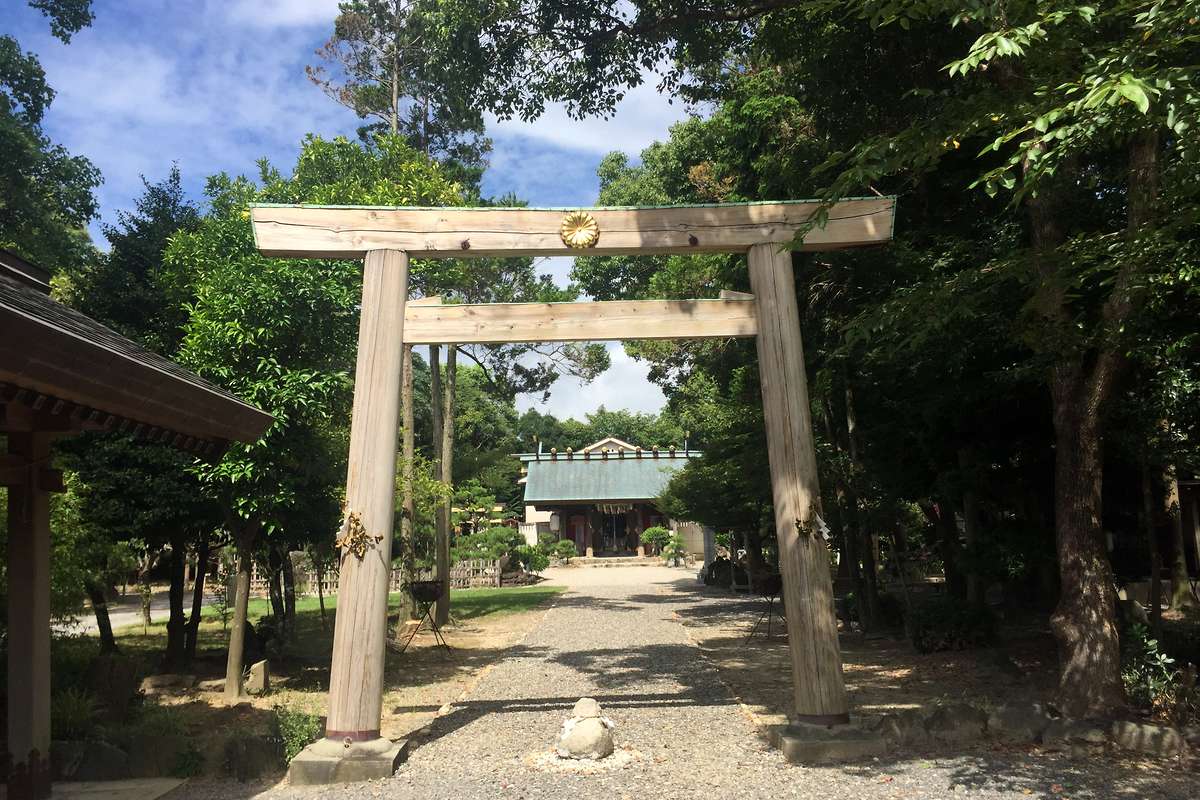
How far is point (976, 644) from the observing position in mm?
10406

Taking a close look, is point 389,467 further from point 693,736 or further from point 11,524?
point 693,736

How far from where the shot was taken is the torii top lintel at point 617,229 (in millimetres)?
6375

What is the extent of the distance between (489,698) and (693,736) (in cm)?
286

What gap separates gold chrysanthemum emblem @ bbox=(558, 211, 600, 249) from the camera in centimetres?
641

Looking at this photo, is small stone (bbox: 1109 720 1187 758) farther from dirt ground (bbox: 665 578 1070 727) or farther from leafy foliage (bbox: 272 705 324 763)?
leafy foliage (bbox: 272 705 324 763)

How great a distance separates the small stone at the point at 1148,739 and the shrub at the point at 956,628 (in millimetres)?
4881

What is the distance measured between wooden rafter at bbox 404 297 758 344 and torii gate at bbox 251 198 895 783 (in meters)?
0.01

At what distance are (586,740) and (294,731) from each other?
225 cm

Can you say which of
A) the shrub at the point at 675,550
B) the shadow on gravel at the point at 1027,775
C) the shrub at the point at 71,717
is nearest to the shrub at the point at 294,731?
the shrub at the point at 71,717

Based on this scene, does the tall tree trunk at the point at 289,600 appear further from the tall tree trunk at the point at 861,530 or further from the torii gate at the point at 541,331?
the tall tree trunk at the point at 861,530

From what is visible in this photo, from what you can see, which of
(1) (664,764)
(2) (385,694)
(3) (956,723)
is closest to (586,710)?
(1) (664,764)

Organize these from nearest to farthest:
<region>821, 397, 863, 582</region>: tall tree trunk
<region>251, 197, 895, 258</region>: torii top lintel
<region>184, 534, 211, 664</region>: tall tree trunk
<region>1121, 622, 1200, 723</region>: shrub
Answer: <region>1121, 622, 1200, 723</region>: shrub → <region>251, 197, 895, 258</region>: torii top lintel → <region>184, 534, 211, 664</region>: tall tree trunk → <region>821, 397, 863, 582</region>: tall tree trunk

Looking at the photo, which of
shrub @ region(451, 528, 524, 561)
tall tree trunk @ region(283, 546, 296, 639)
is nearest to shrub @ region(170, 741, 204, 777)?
tall tree trunk @ region(283, 546, 296, 639)

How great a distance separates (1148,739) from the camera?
547 cm
